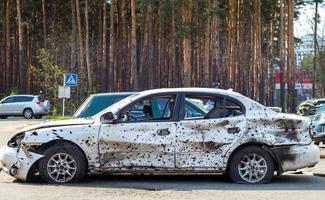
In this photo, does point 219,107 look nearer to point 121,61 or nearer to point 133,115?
point 133,115

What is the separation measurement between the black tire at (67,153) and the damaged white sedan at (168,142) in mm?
11

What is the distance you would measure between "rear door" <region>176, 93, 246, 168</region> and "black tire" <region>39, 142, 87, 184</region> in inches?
61.8

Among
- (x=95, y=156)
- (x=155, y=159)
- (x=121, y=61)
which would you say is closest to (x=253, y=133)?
(x=155, y=159)

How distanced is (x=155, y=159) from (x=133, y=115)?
84 centimetres

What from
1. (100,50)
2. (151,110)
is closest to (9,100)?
(100,50)

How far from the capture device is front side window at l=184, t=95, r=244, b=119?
1009 centimetres

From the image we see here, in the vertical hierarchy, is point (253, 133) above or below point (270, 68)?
below

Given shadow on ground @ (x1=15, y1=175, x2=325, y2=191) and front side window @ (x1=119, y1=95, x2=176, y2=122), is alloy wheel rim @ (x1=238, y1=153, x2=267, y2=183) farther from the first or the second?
front side window @ (x1=119, y1=95, x2=176, y2=122)

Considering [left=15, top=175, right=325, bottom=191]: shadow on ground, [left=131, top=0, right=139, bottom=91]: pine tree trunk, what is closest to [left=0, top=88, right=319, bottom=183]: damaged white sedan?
[left=15, top=175, right=325, bottom=191]: shadow on ground

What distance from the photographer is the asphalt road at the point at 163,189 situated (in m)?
8.82

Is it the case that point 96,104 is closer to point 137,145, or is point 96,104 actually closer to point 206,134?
point 137,145

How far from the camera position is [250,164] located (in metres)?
10.1

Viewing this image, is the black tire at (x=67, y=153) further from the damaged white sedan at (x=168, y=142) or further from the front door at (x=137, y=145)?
the front door at (x=137, y=145)

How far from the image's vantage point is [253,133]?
10.0 meters
